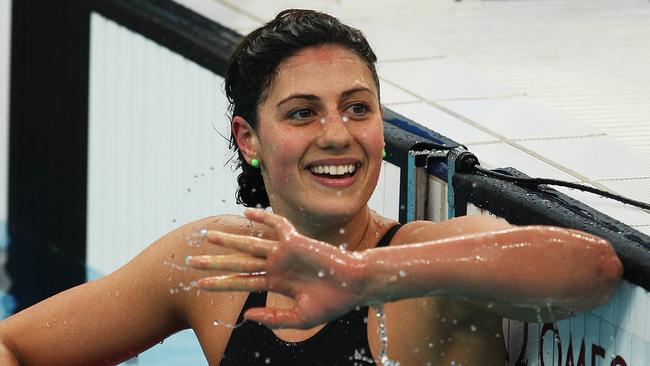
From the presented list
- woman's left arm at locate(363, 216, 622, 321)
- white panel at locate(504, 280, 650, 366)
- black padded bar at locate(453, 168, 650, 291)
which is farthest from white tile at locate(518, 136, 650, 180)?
woman's left arm at locate(363, 216, 622, 321)

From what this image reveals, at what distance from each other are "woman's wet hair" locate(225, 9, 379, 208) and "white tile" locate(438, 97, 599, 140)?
0.80 metres

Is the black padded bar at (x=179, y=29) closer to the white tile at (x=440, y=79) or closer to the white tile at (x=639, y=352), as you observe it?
the white tile at (x=440, y=79)

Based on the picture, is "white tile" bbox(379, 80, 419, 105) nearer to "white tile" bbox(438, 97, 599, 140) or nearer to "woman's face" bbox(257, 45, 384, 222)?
"white tile" bbox(438, 97, 599, 140)

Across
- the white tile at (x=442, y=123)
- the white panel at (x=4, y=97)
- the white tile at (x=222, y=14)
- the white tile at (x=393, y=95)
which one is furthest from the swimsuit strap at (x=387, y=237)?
the white panel at (x=4, y=97)

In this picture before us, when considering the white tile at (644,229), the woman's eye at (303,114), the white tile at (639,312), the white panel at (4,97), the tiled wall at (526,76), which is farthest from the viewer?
the white panel at (4,97)

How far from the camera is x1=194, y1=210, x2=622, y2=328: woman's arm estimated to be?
6.08ft

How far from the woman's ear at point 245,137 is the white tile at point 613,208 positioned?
0.56 metres

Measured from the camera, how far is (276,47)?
234 cm

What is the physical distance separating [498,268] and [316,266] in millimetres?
249

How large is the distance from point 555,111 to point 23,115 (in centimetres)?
289

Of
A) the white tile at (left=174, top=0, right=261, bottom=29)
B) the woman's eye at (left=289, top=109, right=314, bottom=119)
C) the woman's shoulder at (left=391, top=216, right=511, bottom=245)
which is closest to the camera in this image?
the woman's shoulder at (left=391, top=216, right=511, bottom=245)

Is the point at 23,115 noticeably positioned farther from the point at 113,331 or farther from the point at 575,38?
the point at 113,331

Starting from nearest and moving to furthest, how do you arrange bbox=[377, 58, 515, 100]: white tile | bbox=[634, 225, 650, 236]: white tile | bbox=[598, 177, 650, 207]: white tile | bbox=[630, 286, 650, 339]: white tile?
bbox=[630, 286, 650, 339]: white tile, bbox=[634, 225, 650, 236]: white tile, bbox=[598, 177, 650, 207]: white tile, bbox=[377, 58, 515, 100]: white tile

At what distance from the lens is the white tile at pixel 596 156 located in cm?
273
